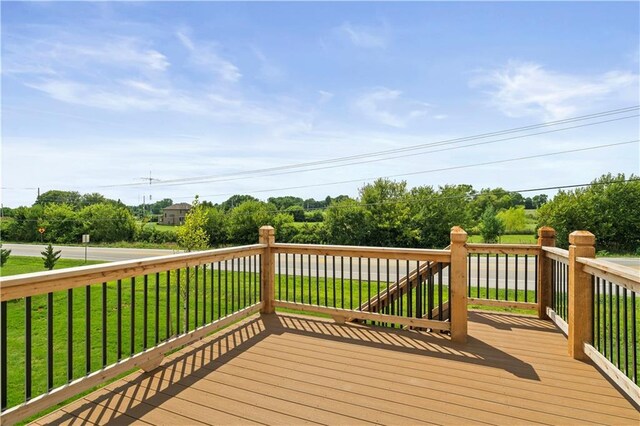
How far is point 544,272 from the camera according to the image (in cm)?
410

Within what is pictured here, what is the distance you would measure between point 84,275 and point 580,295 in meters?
3.77

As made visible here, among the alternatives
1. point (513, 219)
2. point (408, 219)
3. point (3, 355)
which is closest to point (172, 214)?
point (408, 219)

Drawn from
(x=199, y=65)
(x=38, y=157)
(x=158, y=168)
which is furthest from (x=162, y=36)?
(x=158, y=168)

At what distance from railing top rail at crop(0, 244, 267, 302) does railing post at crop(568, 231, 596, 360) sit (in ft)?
10.6

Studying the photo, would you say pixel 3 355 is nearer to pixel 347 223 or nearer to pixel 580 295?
pixel 580 295

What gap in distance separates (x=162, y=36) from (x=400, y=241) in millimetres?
15943

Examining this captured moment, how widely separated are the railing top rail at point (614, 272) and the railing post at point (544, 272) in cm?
149

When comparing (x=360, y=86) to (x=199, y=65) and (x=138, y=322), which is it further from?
(x=138, y=322)

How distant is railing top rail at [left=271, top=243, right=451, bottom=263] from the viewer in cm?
335

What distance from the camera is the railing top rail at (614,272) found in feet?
6.26

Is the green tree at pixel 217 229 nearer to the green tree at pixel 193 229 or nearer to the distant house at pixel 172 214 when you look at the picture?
the green tree at pixel 193 229

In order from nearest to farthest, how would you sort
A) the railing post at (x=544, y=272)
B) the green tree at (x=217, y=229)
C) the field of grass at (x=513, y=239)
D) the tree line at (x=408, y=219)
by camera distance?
the railing post at (x=544, y=272) < the tree line at (x=408, y=219) < the field of grass at (x=513, y=239) < the green tree at (x=217, y=229)

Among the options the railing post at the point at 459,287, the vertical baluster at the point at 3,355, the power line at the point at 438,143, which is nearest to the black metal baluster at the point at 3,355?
the vertical baluster at the point at 3,355

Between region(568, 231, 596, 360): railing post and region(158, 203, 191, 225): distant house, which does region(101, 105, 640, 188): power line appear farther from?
region(568, 231, 596, 360): railing post
